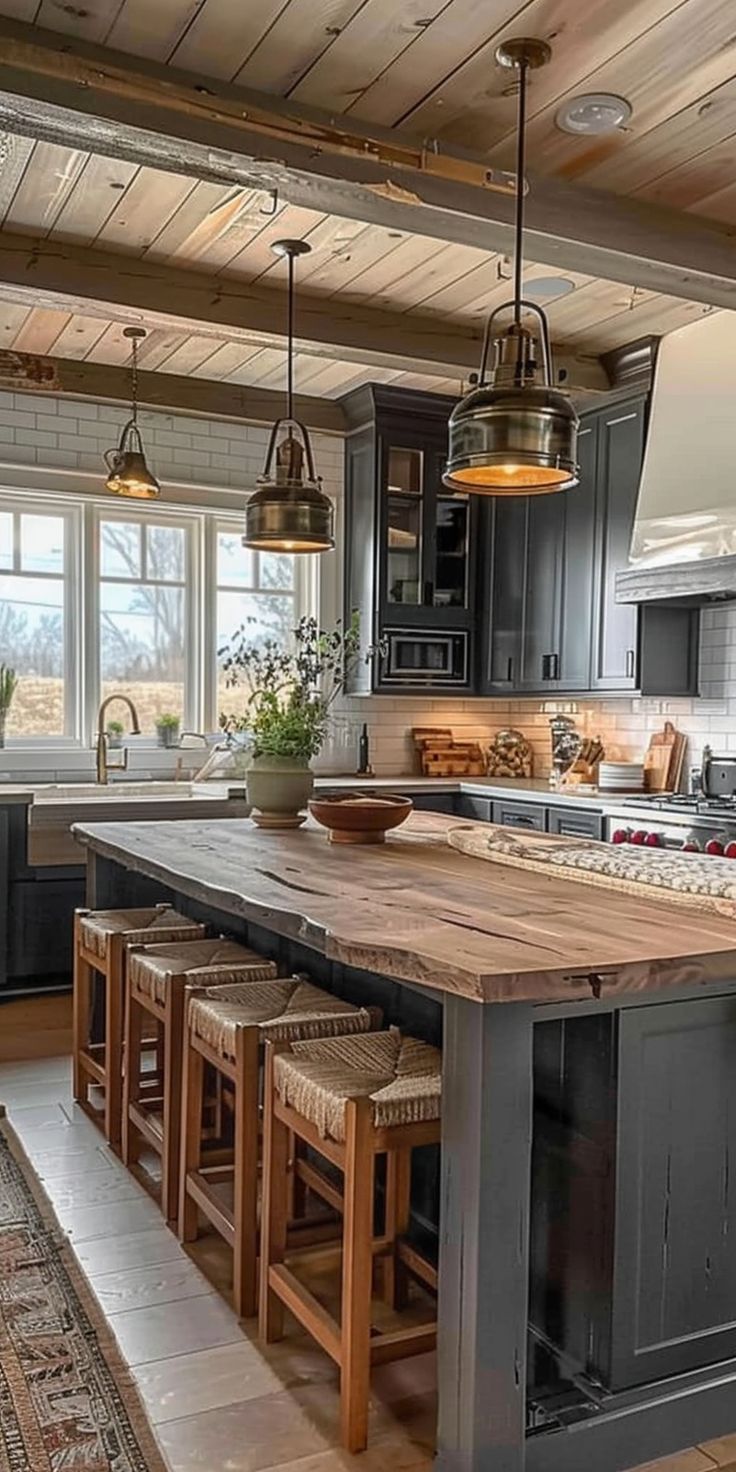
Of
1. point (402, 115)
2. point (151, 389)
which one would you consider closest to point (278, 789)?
point (402, 115)

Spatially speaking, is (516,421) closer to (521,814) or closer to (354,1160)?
(354,1160)

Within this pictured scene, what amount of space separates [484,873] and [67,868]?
103 inches

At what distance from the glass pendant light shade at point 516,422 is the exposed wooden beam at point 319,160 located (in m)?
0.78

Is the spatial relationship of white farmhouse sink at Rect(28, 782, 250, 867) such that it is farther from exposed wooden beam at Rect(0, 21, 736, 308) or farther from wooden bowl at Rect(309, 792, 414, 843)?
exposed wooden beam at Rect(0, 21, 736, 308)

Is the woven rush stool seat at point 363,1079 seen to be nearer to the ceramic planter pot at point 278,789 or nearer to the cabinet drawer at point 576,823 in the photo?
the ceramic planter pot at point 278,789

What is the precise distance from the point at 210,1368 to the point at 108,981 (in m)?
1.29

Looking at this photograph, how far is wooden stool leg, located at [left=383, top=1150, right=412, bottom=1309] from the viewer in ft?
7.34

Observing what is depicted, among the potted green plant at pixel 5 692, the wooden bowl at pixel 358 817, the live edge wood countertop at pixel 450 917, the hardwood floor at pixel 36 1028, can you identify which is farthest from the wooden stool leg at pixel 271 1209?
the potted green plant at pixel 5 692

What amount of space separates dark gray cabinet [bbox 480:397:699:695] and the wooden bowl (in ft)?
6.89

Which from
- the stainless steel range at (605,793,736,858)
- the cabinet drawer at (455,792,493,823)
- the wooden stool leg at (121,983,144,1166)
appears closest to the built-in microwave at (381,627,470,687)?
the cabinet drawer at (455,792,493,823)

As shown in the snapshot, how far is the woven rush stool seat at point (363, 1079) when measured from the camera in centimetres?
193

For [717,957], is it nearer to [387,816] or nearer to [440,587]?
[387,816]

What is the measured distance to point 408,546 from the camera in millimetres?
5770

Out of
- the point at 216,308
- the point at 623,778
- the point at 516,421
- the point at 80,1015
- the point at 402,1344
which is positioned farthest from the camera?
the point at 623,778
